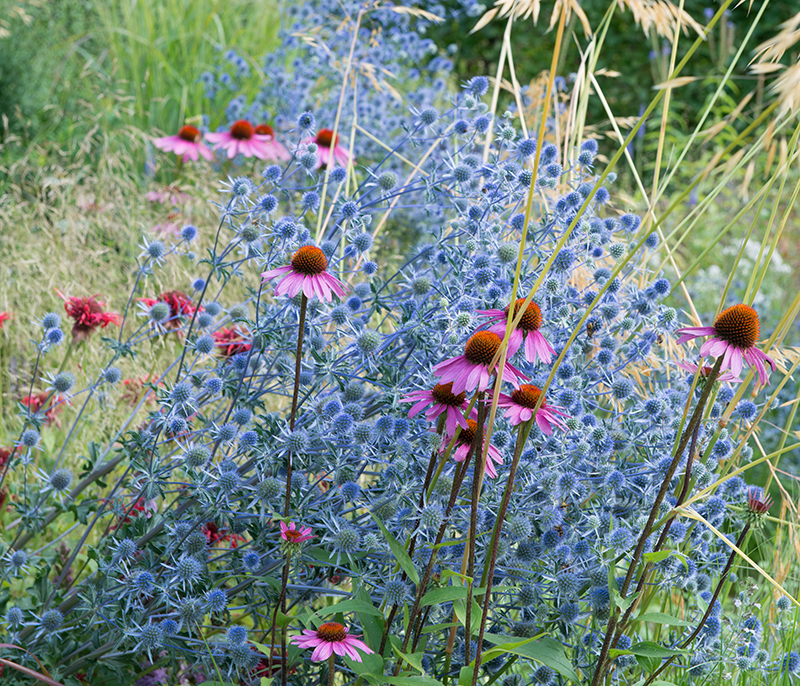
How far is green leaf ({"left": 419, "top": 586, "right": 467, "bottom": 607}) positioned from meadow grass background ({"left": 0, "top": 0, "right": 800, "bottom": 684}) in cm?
89

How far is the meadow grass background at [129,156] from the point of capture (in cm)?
319

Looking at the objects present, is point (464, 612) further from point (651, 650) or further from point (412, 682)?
point (651, 650)

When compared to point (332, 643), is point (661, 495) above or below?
above

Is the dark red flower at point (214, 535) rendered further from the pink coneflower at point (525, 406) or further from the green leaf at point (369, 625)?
the pink coneflower at point (525, 406)

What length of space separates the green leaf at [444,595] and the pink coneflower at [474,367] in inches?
13.8

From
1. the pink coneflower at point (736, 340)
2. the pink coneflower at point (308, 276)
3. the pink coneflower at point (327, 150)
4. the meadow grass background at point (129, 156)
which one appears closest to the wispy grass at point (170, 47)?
the meadow grass background at point (129, 156)

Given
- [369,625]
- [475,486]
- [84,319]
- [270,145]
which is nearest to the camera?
[475,486]

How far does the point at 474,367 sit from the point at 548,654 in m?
0.55

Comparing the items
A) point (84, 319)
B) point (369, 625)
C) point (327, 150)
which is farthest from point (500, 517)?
point (327, 150)

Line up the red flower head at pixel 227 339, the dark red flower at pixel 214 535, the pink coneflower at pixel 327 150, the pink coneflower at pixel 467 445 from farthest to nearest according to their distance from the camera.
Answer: the pink coneflower at pixel 327 150 → the red flower head at pixel 227 339 → the dark red flower at pixel 214 535 → the pink coneflower at pixel 467 445

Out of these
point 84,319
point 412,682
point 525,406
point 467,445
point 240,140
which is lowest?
point 84,319

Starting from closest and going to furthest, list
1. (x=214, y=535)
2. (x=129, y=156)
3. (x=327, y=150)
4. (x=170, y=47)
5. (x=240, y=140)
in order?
(x=214, y=535) → (x=327, y=150) → (x=240, y=140) → (x=129, y=156) → (x=170, y=47)

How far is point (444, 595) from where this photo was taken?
128 centimetres

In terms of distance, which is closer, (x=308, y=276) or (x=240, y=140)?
(x=308, y=276)
